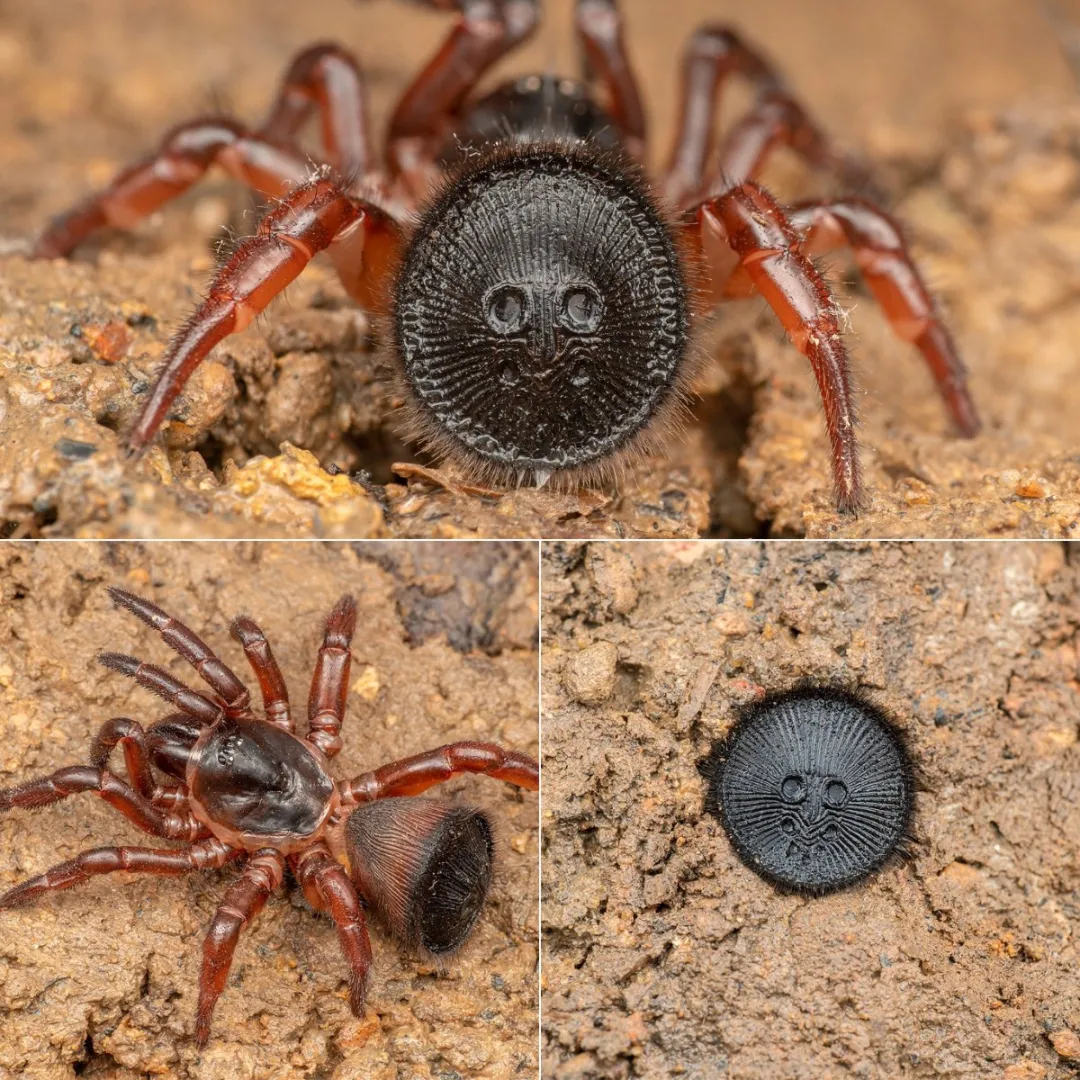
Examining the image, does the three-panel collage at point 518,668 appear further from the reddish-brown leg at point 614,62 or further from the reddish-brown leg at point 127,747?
the reddish-brown leg at point 614,62

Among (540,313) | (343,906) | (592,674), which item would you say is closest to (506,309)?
(540,313)

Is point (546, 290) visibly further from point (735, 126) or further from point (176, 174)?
point (735, 126)

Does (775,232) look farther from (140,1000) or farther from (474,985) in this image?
(140,1000)

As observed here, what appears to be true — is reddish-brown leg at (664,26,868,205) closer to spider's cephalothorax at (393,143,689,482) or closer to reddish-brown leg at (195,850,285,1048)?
spider's cephalothorax at (393,143,689,482)

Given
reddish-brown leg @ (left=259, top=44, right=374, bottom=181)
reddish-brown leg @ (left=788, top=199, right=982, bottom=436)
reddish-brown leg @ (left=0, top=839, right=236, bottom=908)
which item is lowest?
reddish-brown leg @ (left=0, top=839, right=236, bottom=908)

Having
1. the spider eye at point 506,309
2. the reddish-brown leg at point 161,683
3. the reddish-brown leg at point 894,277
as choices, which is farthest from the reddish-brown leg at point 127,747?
the reddish-brown leg at point 894,277

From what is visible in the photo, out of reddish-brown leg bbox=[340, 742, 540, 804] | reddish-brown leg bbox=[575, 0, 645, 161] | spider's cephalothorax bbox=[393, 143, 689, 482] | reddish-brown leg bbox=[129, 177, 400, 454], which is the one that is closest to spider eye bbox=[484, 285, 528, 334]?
spider's cephalothorax bbox=[393, 143, 689, 482]
